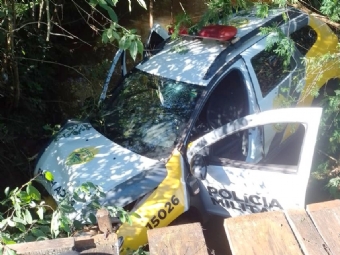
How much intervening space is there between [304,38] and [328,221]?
408cm

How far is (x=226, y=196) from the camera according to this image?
13.4 feet

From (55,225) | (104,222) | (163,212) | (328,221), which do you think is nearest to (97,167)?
(163,212)

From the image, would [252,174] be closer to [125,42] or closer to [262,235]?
[125,42]

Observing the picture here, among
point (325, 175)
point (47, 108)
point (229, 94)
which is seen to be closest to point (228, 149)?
point (229, 94)

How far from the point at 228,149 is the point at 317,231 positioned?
308cm

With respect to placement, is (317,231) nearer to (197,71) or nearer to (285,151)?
(197,71)

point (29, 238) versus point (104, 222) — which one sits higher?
point (104, 222)

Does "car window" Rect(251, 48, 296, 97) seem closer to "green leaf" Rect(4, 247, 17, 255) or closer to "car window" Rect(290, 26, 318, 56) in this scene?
"car window" Rect(290, 26, 318, 56)

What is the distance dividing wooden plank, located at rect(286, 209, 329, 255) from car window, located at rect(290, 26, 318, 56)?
12.6ft

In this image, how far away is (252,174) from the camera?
388 cm

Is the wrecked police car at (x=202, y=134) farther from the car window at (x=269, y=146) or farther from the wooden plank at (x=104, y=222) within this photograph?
the wooden plank at (x=104, y=222)

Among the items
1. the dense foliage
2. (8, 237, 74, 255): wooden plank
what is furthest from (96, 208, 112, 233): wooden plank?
the dense foliage

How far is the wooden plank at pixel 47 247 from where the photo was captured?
62.6 inches

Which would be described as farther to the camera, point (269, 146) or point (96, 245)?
point (269, 146)
